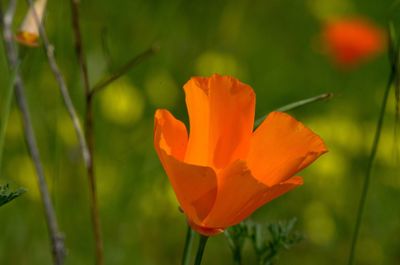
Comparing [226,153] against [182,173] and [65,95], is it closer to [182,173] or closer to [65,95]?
[182,173]

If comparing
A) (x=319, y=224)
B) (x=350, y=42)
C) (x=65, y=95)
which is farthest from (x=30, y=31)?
(x=350, y=42)

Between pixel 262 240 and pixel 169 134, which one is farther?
pixel 262 240

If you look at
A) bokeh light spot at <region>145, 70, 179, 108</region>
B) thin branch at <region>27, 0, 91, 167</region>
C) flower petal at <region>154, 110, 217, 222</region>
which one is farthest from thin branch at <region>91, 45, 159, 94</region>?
bokeh light spot at <region>145, 70, 179, 108</region>

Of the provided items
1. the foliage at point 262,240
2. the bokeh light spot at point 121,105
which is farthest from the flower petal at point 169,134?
the bokeh light spot at point 121,105

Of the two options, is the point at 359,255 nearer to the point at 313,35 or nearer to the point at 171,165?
the point at 313,35

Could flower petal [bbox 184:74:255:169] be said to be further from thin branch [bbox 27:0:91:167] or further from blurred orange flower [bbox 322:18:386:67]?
blurred orange flower [bbox 322:18:386:67]

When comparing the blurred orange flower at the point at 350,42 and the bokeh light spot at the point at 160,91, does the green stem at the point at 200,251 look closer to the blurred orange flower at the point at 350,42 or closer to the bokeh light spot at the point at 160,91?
the bokeh light spot at the point at 160,91
